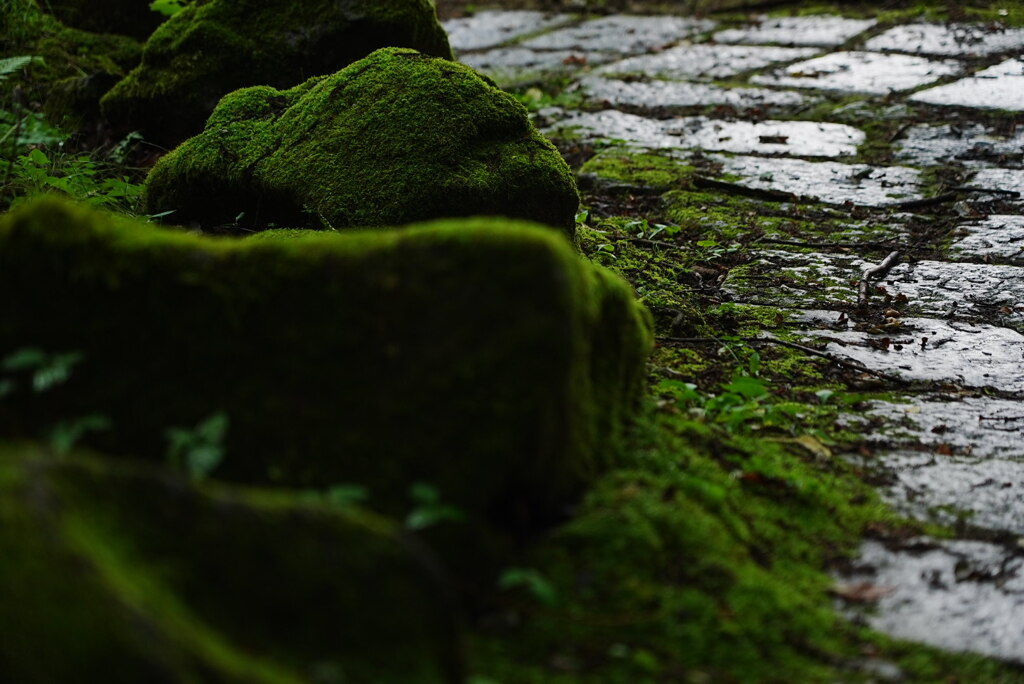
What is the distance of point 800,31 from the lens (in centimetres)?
778

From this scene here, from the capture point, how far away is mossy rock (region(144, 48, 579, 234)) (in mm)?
3064

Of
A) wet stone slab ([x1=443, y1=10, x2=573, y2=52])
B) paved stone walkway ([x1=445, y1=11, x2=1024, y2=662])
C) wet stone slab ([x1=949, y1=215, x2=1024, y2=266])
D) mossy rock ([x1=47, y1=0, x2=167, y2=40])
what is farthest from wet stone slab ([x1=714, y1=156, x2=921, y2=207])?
wet stone slab ([x1=443, y1=10, x2=573, y2=52])

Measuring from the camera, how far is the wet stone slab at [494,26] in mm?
8297

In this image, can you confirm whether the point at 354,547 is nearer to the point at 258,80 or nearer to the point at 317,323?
the point at 317,323

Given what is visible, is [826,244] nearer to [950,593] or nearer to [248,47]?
[950,593]

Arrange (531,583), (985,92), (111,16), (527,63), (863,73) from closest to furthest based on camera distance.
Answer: (531,583)
(111,16)
(985,92)
(863,73)
(527,63)

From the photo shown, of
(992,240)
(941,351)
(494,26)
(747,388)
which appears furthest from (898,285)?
(494,26)

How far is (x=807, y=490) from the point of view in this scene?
90.6 inches

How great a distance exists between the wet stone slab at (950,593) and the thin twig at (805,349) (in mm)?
948

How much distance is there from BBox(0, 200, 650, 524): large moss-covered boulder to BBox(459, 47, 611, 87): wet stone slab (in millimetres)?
5224

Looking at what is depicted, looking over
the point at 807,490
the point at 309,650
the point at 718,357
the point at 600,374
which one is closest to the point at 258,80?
the point at 718,357

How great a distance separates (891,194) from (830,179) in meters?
0.33

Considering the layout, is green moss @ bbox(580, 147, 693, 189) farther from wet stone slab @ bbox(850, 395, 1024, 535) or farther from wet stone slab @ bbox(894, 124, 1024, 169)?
wet stone slab @ bbox(850, 395, 1024, 535)

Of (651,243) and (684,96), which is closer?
(651,243)
